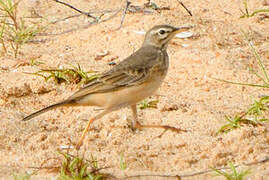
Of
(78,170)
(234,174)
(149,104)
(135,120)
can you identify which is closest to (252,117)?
(149,104)

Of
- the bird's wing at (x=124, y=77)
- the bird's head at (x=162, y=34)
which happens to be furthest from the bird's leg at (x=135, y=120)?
the bird's head at (x=162, y=34)

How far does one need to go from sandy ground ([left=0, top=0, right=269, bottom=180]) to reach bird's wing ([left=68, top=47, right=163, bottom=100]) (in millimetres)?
477

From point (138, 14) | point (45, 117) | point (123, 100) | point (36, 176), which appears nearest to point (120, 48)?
point (138, 14)

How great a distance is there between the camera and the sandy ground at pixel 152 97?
178 inches

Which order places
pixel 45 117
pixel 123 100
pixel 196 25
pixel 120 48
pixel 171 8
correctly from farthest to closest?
pixel 171 8 → pixel 196 25 → pixel 120 48 → pixel 45 117 → pixel 123 100

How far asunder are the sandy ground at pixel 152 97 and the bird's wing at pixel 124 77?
48cm

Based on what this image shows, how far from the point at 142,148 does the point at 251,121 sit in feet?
3.56

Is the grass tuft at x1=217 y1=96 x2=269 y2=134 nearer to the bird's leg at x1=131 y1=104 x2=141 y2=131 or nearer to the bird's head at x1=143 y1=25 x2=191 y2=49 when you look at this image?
the bird's leg at x1=131 y1=104 x2=141 y2=131

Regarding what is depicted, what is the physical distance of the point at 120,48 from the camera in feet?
23.7

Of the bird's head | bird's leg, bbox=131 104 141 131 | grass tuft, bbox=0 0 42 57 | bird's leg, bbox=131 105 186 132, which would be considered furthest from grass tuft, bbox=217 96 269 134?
grass tuft, bbox=0 0 42 57

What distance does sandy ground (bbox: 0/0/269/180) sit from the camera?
452cm

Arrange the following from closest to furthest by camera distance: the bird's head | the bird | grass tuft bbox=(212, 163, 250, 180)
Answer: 1. grass tuft bbox=(212, 163, 250, 180)
2. the bird
3. the bird's head

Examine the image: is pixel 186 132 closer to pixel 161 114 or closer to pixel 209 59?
pixel 161 114

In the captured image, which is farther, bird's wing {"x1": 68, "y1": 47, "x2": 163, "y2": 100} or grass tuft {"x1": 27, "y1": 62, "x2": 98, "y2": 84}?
grass tuft {"x1": 27, "y1": 62, "x2": 98, "y2": 84}
